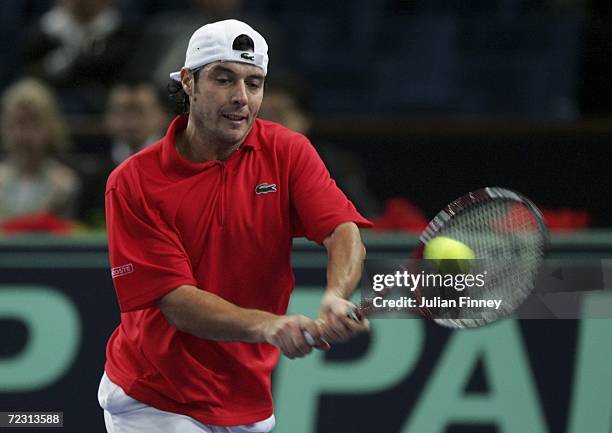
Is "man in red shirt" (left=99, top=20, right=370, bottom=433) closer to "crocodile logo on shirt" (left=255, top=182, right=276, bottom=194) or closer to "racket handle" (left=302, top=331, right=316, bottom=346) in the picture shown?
"crocodile logo on shirt" (left=255, top=182, right=276, bottom=194)

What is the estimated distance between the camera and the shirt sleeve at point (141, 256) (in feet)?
12.2

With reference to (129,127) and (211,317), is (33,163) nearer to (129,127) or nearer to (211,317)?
(129,127)

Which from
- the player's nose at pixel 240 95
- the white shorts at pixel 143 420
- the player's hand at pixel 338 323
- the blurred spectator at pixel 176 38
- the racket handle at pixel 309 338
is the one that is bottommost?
the white shorts at pixel 143 420

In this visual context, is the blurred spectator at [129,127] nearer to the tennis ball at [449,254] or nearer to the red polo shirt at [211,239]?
the red polo shirt at [211,239]

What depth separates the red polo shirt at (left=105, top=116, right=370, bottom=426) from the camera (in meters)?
3.78

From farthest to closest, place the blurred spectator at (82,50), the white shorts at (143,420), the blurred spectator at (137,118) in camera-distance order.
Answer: the blurred spectator at (82,50) < the blurred spectator at (137,118) < the white shorts at (143,420)

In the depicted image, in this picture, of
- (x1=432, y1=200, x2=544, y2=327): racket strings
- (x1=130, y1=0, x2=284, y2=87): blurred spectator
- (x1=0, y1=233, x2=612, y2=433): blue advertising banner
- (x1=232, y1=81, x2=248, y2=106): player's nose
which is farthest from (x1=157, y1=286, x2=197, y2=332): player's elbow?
(x1=130, y1=0, x2=284, y2=87): blurred spectator

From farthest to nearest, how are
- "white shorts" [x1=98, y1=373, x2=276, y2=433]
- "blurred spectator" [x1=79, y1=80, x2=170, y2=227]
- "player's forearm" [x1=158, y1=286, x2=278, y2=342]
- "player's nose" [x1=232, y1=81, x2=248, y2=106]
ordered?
"blurred spectator" [x1=79, y1=80, x2=170, y2=227]
"white shorts" [x1=98, y1=373, x2=276, y2=433]
"player's nose" [x1=232, y1=81, x2=248, y2=106]
"player's forearm" [x1=158, y1=286, x2=278, y2=342]

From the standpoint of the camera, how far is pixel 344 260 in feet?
12.0

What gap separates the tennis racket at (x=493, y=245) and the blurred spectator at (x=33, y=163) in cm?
331

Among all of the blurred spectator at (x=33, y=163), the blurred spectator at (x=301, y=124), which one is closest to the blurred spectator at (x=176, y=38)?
the blurred spectator at (x=301, y=124)

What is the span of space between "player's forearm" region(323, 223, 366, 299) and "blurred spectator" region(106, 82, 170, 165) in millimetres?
3208

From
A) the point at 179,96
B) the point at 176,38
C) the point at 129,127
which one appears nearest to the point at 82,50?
the point at 176,38

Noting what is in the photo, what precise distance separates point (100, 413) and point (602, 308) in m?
2.35
